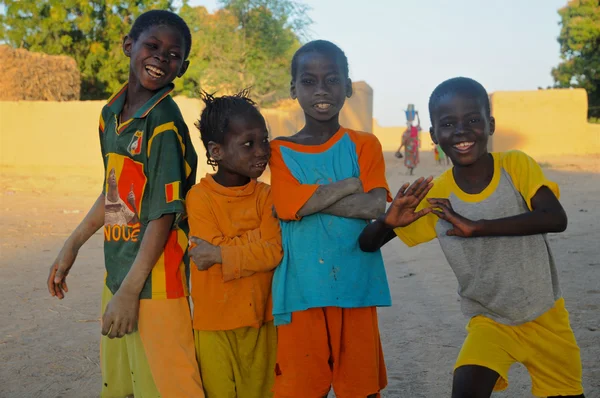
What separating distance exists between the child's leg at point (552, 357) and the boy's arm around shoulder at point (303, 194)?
0.81 meters

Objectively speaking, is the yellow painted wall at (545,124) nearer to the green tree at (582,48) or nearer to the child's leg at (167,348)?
the green tree at (582,48)

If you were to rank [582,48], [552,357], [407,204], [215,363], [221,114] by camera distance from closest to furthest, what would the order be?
[407,204]
[552,357]
[215,363]
[221,114]
[582,48]

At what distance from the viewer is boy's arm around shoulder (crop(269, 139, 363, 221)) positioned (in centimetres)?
237

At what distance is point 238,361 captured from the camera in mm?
2543

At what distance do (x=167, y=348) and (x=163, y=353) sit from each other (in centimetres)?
2

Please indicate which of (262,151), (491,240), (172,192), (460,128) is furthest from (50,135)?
(491,240)

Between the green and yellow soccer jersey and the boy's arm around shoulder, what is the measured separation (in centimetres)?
35

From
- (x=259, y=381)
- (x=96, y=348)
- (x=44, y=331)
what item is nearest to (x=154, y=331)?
(x=259, y=381)

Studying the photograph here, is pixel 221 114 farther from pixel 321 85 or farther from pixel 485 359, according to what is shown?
pixel 485 359

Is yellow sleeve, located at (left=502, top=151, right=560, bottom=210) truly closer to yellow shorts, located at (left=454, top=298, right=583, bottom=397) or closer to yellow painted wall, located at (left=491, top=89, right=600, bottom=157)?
yellow shorts, located at (left=454, top=298, right=583, bottom=397)

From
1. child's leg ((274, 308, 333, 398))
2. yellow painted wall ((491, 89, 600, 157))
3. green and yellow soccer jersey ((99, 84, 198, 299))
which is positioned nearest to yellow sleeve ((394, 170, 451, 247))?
child's leg ((274, 308, 333, 398))

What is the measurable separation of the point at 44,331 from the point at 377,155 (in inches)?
107

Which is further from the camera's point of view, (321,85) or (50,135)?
(50,135)

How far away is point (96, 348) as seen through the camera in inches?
154
